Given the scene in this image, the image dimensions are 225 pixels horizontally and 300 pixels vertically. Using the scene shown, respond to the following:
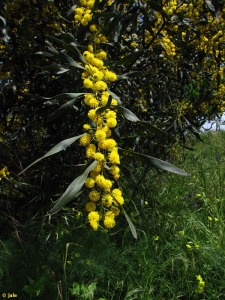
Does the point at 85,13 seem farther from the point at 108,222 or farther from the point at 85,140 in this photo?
the point at 108,222

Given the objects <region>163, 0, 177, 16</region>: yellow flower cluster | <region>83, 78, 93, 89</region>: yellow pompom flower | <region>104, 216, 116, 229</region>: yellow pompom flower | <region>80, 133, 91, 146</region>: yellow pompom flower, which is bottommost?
<region>104, 216, 116, 229</region>: yellow pompom flower

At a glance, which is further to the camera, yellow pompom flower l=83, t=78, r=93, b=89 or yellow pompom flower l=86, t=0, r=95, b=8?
yellow pompom flower l=86, t=0, r=95, b=8

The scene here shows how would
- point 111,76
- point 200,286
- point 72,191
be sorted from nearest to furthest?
1. point 72,191
2. point 111,76
3. point 200,286

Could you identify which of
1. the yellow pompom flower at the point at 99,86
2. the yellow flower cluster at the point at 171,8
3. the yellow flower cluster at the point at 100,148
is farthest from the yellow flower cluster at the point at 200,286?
the yellow flower cluster at the point at 171,8

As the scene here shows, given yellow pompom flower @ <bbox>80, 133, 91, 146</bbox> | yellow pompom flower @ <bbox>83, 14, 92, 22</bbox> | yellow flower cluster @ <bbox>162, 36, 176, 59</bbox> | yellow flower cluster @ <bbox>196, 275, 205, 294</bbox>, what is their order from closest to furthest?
yellow pompom flower @ <bbox>80, 133, 91, 146</bbox> → yellow pompom flower @ <bbox>83, 14, 92, 22</bbox> → yellow flower cluster @ <bbox>196, 275, 205, 294</bbox> → yellow flower cluster @ <bbox>162, 36, 176, 59</bbox>

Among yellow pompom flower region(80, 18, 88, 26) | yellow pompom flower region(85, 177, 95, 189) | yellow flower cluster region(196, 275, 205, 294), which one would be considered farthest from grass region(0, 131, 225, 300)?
yellow pompom flower region(80, 18, 88, 26)

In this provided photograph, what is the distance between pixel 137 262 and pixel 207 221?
0.66 m

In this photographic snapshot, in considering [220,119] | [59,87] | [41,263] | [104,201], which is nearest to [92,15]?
[59,87]

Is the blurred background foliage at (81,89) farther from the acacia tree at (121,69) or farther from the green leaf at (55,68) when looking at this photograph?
the green leaf at (55,68)

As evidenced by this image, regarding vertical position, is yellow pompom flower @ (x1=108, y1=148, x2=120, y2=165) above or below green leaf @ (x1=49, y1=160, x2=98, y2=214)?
above

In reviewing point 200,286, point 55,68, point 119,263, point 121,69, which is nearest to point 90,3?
point 55,68

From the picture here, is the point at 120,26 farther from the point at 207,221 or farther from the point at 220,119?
the point at 220,119

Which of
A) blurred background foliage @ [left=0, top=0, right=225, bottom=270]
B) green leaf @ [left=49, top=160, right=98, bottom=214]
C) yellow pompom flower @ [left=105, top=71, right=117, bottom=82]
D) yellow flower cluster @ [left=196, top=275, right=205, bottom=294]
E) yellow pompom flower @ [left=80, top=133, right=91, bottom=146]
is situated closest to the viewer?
green leaf @ [left=49, top=160, right=98, bottom=214]

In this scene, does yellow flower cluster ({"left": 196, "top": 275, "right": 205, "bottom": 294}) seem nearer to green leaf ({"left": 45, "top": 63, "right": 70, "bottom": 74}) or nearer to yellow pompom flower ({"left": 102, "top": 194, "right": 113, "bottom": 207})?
yellow pompom flower ({"left": 102, "top": 194, "right": 113, "bottom": 207})
